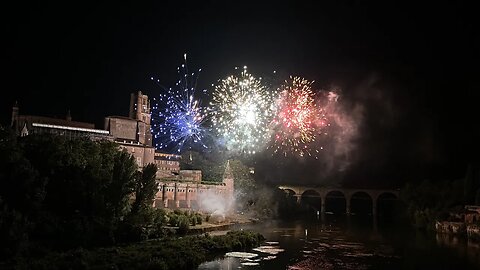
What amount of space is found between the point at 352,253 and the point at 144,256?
16.4 meters

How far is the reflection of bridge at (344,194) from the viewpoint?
9336 centimetres

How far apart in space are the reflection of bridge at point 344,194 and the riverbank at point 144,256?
185ft

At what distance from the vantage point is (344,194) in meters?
98.6

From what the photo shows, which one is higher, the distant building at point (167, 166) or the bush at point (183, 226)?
the distant building at point (167, 166)

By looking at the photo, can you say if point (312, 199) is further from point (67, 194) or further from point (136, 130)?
point (67, 194)

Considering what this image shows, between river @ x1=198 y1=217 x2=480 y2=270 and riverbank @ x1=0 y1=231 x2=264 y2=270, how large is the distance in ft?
4.02

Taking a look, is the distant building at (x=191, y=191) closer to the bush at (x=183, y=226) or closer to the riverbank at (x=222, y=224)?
the riverbank at (x=222, y=224)

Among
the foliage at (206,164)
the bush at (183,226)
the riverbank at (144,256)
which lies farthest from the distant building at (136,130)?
the riverbank at (144,256)

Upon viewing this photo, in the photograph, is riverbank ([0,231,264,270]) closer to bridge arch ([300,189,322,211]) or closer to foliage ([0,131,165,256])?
foliage ([0,131,165,256])

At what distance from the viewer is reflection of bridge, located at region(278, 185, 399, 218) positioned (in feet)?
306

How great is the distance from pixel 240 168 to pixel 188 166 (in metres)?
10.2

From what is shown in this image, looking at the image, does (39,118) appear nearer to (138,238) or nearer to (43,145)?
(43,145)

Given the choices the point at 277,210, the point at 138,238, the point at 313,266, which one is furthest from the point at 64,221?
the point at 277,210

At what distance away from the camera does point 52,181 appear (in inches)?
1326
